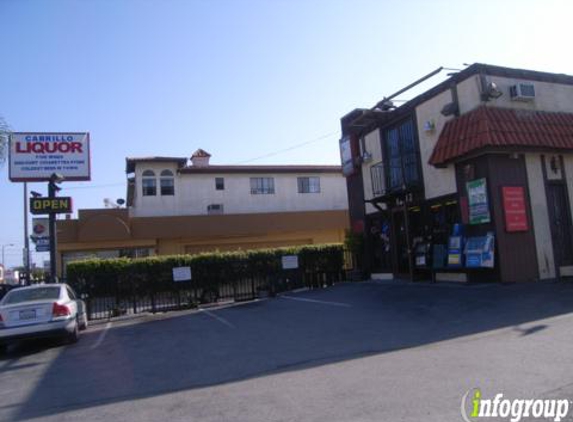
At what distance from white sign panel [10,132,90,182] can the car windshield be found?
9.17 meters

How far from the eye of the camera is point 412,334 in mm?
9250

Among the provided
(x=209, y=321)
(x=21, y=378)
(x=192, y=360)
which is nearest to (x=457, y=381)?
(x=192, y=360)

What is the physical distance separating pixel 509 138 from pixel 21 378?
12748 millimetres

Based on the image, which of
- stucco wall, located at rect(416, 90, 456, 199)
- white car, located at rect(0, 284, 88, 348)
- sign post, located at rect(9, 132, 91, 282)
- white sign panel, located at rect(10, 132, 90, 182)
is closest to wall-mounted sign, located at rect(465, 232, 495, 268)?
stucco wall, located at rect(416, 90, 456, 199)

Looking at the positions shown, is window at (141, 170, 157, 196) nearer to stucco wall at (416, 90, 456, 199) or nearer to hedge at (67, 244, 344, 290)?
hedge at (67, 244, 344, 290)

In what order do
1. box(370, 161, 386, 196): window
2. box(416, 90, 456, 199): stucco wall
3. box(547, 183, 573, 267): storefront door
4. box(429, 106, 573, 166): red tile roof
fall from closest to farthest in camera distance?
box(429, 106, 573, 166): red tile roof
box(547, 183, 573, 267): storefront door
box(416, 90, 456, 199): stucco wall
box(370, 161, 386, 196): window

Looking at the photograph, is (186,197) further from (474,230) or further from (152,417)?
(152,417)

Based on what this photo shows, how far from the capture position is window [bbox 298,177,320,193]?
37.5 metres

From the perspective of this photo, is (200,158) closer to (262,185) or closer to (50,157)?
(262,185)

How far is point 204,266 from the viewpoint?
19.8 meters

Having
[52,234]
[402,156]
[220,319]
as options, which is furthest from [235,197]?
[220,319]

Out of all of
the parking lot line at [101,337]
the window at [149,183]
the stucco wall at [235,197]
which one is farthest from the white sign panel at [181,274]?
the window at [149,183]

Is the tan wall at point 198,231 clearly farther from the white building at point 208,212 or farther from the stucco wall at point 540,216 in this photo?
the stucco wall at point 540,216

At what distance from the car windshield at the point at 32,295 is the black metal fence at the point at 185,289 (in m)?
6.09
